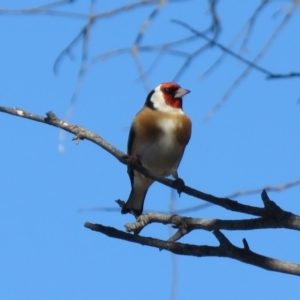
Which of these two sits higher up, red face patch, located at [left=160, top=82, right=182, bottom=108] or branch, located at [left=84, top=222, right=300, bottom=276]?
red face patch, located at [left=160, top=82, right=182, bottom=108]

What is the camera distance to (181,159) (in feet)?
15.2

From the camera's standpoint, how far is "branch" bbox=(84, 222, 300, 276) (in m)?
2.19

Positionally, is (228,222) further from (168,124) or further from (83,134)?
(168,124)

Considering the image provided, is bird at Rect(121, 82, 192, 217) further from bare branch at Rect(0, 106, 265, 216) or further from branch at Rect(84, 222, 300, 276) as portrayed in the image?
branch at Rect(84, 222, 300, 276)

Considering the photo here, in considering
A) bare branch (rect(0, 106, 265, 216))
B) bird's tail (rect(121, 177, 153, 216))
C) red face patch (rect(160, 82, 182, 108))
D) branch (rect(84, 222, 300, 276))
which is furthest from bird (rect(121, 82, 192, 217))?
branch (rect(84, 222, 300, 276))

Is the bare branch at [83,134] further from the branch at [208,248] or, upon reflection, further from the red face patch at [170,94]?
the red face patch at [170,94]

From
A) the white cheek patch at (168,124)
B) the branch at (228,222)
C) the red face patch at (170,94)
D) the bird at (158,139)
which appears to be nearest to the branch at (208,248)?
the branch at (228,222)

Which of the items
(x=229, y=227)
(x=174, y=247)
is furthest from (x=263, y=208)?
(x=174, y=247)

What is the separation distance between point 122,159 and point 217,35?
26.4 inches

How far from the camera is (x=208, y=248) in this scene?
90.2 inches

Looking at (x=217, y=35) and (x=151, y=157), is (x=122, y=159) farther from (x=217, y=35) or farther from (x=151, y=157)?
(x=151, y=157)

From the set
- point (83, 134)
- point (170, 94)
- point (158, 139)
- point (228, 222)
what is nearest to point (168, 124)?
point (158, 139)

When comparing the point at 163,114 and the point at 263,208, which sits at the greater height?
the point at 163,114

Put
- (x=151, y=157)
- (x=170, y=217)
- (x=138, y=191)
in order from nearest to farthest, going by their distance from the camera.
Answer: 1. (x=170, y=217)
2. (x=151, y=157)
3. (x=138, y=191)
